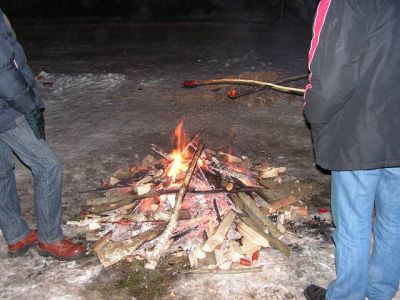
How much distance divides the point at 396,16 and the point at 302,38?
52.9ft

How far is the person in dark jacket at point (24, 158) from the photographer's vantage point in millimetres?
3242

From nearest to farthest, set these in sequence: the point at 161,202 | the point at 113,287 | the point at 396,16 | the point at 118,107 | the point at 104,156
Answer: the point at 396,16, the point at 113,287, the point at 161,202, the point at 104,156, the point at 118,107

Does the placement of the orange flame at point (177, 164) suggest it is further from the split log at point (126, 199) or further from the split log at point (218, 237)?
the split log at point (218, 237)

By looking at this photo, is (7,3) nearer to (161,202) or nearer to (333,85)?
(161,202)

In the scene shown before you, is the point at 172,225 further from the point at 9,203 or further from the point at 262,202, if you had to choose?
the point at 9,203

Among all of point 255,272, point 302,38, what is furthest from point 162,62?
point 255,272

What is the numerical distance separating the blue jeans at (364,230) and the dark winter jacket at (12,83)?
252 cm

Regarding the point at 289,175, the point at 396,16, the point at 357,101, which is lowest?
the point at 289,175

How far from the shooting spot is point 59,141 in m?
6.87

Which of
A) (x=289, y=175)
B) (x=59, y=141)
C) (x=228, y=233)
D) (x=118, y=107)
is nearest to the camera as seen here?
(x=228, y=233)

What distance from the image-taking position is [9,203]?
13.0 ft

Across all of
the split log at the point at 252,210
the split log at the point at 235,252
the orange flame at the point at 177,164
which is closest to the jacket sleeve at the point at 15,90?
the orange flame at the point at 177,164

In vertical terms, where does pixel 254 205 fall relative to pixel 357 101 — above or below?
below

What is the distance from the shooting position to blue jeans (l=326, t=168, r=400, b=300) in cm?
271
